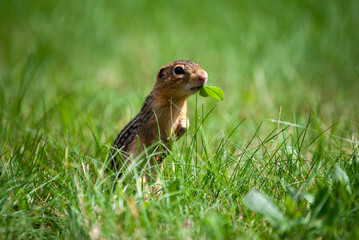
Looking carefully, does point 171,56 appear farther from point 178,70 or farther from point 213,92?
point 213,92

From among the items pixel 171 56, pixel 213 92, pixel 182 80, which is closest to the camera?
pixel 213 92

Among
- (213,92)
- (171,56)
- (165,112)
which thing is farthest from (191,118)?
(171,56)

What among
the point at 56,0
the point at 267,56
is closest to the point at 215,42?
the point at 267,56

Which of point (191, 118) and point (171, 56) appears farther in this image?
point (171, 56)

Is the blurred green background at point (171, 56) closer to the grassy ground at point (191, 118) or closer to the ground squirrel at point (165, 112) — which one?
the grassy ground at point (191, 118)

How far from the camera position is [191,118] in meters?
3.88

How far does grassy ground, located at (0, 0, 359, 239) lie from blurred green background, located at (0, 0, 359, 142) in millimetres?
26

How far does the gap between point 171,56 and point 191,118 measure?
6.15 feet

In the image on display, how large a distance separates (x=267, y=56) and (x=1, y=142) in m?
3.55

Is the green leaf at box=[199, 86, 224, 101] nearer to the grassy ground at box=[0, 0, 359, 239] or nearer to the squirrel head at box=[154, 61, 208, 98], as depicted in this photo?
the squirrel head at box=[154, 61, 208, 98]

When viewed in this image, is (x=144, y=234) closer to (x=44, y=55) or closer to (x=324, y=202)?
(x=324, y=202)

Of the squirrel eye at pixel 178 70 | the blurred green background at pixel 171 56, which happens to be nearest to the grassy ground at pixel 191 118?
the blurred green background at pixel 171 56

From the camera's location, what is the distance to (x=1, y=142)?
312 cm

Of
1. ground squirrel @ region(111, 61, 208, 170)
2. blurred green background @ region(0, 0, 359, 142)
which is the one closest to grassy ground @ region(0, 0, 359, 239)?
blurred green background @ region(0, 0, 359, 142)
